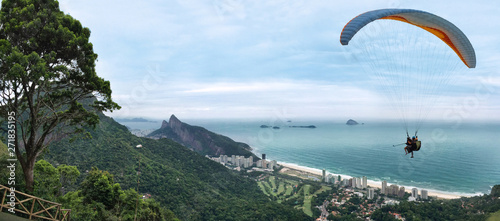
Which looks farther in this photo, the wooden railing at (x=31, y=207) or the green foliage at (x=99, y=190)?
the green foliage at (x=99, y=190)

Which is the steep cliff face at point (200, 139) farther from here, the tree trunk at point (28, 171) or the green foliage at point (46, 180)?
the tree trunk at point (28, 171)

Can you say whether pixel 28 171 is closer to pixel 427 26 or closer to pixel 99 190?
pixel 99 190

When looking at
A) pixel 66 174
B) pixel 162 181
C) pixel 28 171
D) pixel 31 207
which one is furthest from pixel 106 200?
pixel 162 181

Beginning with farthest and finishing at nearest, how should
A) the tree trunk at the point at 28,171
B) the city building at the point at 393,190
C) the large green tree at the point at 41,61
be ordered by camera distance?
the city building at the point at 393,190
the tree trunk at the point at 28,171
the large green tree at the point at 41,61

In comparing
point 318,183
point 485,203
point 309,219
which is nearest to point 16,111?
point 309,219

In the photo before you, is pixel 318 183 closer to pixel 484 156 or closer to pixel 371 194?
pixel 371 194

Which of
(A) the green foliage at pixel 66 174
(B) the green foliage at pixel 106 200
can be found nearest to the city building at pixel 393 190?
(B) the green foliage at pixel 106 200

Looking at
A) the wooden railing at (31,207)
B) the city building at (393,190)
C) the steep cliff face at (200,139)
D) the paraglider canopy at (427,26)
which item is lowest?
the city building at (393,190)
